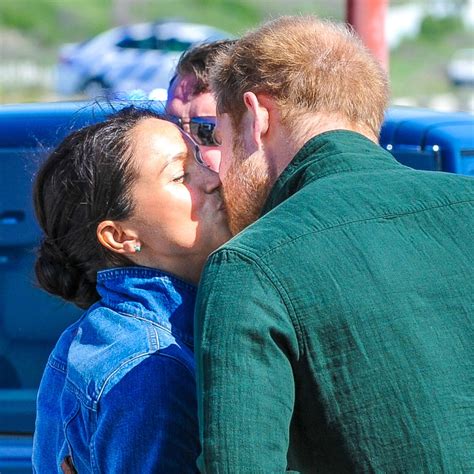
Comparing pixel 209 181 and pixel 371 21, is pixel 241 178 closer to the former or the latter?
pixel 209 181

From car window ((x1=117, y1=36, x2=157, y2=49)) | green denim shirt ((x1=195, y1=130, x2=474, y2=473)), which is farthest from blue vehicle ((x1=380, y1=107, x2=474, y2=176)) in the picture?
car window ((x1=117, y1=36, x2=157, y2=49))

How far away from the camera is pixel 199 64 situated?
338 cm

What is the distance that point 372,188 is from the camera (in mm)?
1714

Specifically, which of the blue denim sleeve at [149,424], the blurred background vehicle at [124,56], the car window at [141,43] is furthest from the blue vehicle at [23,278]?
the car window at [141,43]

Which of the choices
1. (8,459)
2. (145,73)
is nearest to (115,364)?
(8,459)

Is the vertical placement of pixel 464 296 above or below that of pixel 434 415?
above

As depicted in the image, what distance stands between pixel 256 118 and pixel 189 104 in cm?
145

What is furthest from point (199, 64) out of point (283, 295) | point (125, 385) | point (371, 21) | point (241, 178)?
point (283, 295)

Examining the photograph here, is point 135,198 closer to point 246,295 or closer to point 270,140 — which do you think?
point 270,140

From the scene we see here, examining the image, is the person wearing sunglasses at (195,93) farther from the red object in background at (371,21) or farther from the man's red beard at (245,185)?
the red object in background at (371,21)

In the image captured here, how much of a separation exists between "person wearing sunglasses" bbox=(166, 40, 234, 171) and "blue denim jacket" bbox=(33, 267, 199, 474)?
1.27 metres

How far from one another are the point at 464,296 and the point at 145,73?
662 inches

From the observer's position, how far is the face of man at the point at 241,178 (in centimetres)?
195

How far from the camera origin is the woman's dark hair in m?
2.04
